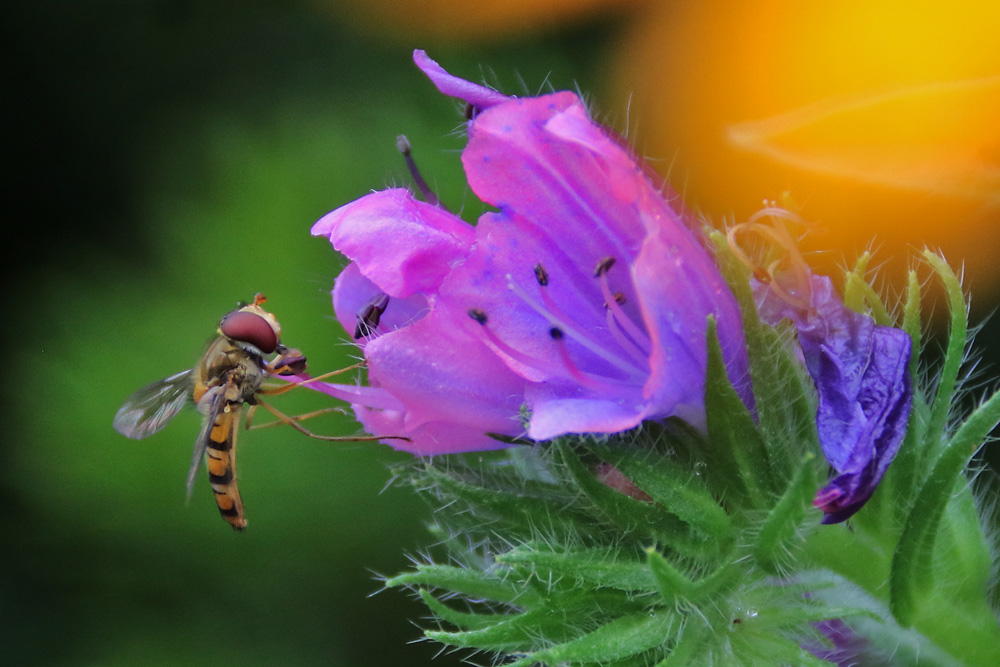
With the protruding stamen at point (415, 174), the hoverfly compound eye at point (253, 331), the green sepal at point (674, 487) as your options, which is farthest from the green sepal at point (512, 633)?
the hoverfly compound eye at point (253, 331)

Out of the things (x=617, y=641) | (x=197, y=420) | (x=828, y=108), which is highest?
(x=828, y=108)

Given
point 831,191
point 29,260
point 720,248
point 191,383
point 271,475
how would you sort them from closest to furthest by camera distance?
point 720,248 < point 191,383 < point 831,191 < point 271,475 < point 29,260

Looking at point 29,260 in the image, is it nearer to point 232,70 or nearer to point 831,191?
point 232,70

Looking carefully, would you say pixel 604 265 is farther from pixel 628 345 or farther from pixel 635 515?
pixel 635 515

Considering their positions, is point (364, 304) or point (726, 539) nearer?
point (726, 539)

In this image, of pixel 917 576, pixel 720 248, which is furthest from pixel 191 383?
pixel 917 576

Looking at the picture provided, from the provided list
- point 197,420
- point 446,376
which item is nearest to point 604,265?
point 446,376
